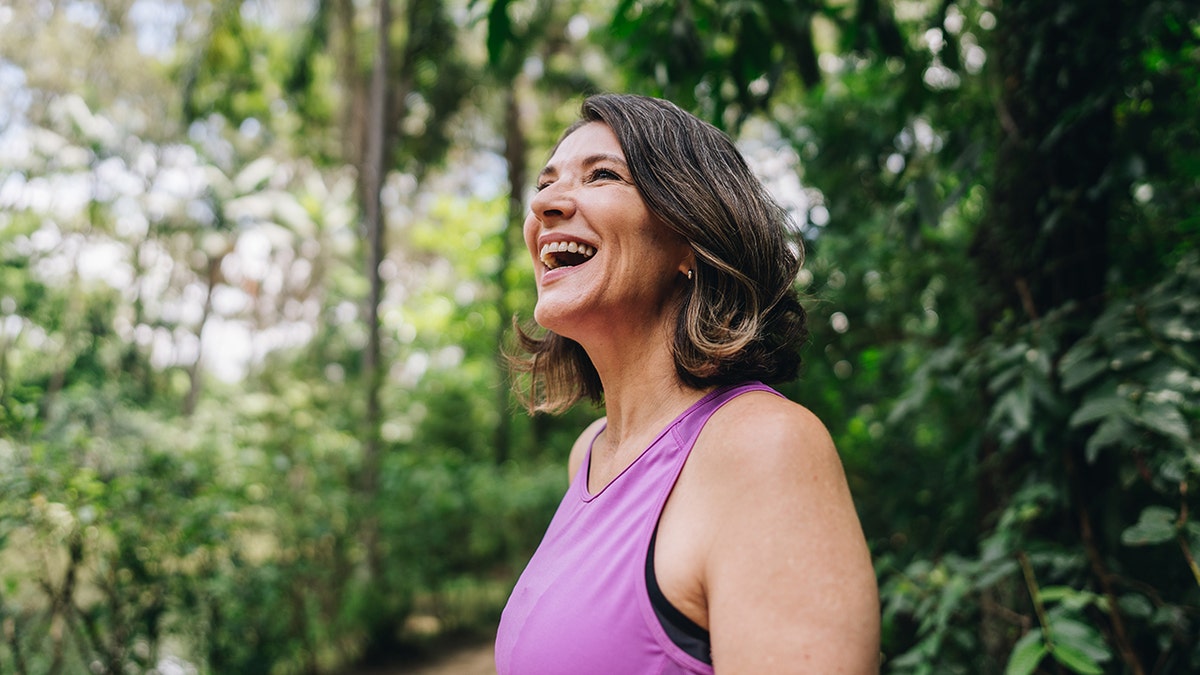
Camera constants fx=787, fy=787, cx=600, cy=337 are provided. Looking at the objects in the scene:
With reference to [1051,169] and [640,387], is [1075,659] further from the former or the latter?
[1051,169]

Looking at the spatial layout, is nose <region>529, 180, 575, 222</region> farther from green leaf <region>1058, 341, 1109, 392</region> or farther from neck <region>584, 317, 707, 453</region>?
green leaf <region>1058, 341, 1109, 392</region>

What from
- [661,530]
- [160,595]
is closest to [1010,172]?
[661,530]

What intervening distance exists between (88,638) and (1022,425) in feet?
14.6

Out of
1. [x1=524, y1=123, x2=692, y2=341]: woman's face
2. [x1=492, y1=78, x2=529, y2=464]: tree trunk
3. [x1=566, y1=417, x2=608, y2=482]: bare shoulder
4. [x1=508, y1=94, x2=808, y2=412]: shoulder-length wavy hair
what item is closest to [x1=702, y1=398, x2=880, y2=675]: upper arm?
[x1=508, y1=94, x2=808, y2=412]: shoulder-length wavy hair

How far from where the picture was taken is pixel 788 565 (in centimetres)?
84

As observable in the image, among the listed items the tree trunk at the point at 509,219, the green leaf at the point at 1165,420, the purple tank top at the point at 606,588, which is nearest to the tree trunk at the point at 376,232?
the tree trunk at the point at 509,219

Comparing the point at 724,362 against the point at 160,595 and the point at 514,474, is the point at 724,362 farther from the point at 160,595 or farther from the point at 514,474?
the point at 514,474

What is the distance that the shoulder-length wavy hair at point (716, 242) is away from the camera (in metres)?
1.18

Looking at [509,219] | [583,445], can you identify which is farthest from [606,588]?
[509,219]

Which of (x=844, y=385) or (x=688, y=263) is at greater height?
(x=688, y=263)

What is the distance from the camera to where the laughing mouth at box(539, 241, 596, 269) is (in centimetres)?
129

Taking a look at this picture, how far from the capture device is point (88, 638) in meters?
4.03

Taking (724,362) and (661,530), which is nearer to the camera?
(661,530)

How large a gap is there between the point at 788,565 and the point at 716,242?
54cm
